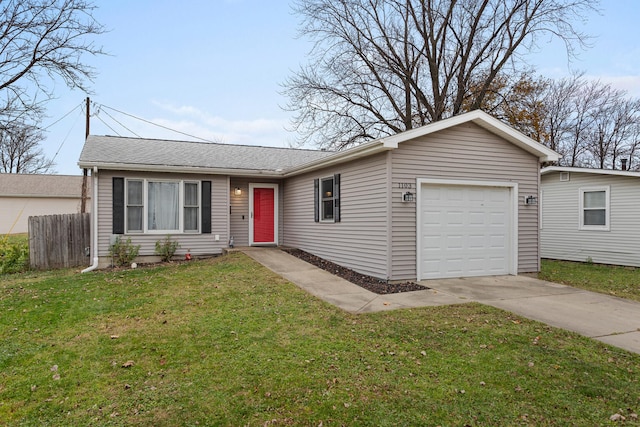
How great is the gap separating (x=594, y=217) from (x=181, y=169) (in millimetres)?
13266

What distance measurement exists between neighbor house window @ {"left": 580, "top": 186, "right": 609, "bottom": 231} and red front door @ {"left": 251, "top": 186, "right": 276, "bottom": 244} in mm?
10478

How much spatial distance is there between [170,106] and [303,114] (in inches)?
352

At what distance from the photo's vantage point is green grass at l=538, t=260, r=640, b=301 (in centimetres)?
821

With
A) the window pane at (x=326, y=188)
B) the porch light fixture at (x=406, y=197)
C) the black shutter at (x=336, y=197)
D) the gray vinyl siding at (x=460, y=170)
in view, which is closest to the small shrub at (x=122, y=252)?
the window pane at (x=326, y=188)

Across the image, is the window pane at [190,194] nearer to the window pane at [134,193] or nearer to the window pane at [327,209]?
the window pane at [134,193]

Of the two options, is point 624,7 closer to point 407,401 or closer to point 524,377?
point 524,377

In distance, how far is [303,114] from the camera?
1853 cm

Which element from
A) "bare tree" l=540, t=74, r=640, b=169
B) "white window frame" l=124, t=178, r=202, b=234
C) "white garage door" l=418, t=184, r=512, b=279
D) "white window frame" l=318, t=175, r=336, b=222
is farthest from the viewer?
"bare tree" l=540, t=74, r=640, b=169

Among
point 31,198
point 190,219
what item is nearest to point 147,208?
point 190,219

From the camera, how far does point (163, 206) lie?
11.2 metres

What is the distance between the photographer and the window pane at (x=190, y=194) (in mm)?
11500

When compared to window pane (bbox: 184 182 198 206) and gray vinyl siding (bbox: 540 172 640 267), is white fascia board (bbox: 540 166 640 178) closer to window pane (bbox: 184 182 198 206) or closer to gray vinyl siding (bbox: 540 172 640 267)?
gray vinyl siding (bbox: 540 172 640 267)

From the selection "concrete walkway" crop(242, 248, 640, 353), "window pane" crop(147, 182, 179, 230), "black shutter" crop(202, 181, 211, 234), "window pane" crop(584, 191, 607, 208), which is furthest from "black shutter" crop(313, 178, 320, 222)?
"window pane" crop(584, 191, 607, 208)

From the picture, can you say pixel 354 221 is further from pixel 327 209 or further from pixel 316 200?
pixel 316 200
